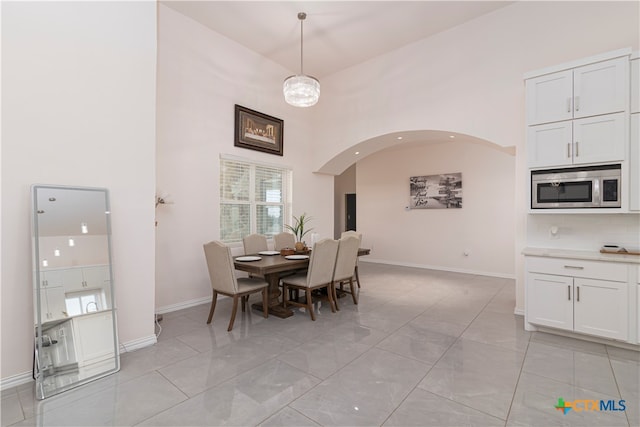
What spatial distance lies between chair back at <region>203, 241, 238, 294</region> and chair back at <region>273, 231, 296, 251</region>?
1.53 metres

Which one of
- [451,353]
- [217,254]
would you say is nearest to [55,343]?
[217,254]

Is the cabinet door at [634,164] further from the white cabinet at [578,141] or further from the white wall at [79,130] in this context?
the white wall at [79,130]

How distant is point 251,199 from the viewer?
202 inches

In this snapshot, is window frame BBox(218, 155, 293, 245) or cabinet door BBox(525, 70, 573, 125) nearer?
cabinet door BBox(525, 70, 573, 125)

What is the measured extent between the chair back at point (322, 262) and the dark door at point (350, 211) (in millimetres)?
6773

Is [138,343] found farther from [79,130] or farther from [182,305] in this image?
[79,130]

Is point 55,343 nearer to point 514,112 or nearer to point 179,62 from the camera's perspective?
point 179,62

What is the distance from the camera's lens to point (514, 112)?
12.9 feet

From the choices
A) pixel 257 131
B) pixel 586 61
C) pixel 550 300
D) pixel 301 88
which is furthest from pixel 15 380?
pixel 586 61

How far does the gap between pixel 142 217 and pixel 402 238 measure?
20.2ft

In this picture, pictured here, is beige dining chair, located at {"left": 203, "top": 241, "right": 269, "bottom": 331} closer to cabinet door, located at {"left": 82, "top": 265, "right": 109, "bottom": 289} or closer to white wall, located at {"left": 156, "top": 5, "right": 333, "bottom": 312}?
white wall, located at {"left": 156, "top": 5, "right": 333, "bottom": 312}

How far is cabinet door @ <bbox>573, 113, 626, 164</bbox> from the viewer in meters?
2.89

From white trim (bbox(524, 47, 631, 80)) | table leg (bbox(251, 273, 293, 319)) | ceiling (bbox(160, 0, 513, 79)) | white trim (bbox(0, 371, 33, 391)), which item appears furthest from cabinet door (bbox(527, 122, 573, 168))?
white trim (bbox(0, 371, 33, 391))

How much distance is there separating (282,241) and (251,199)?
885mm
